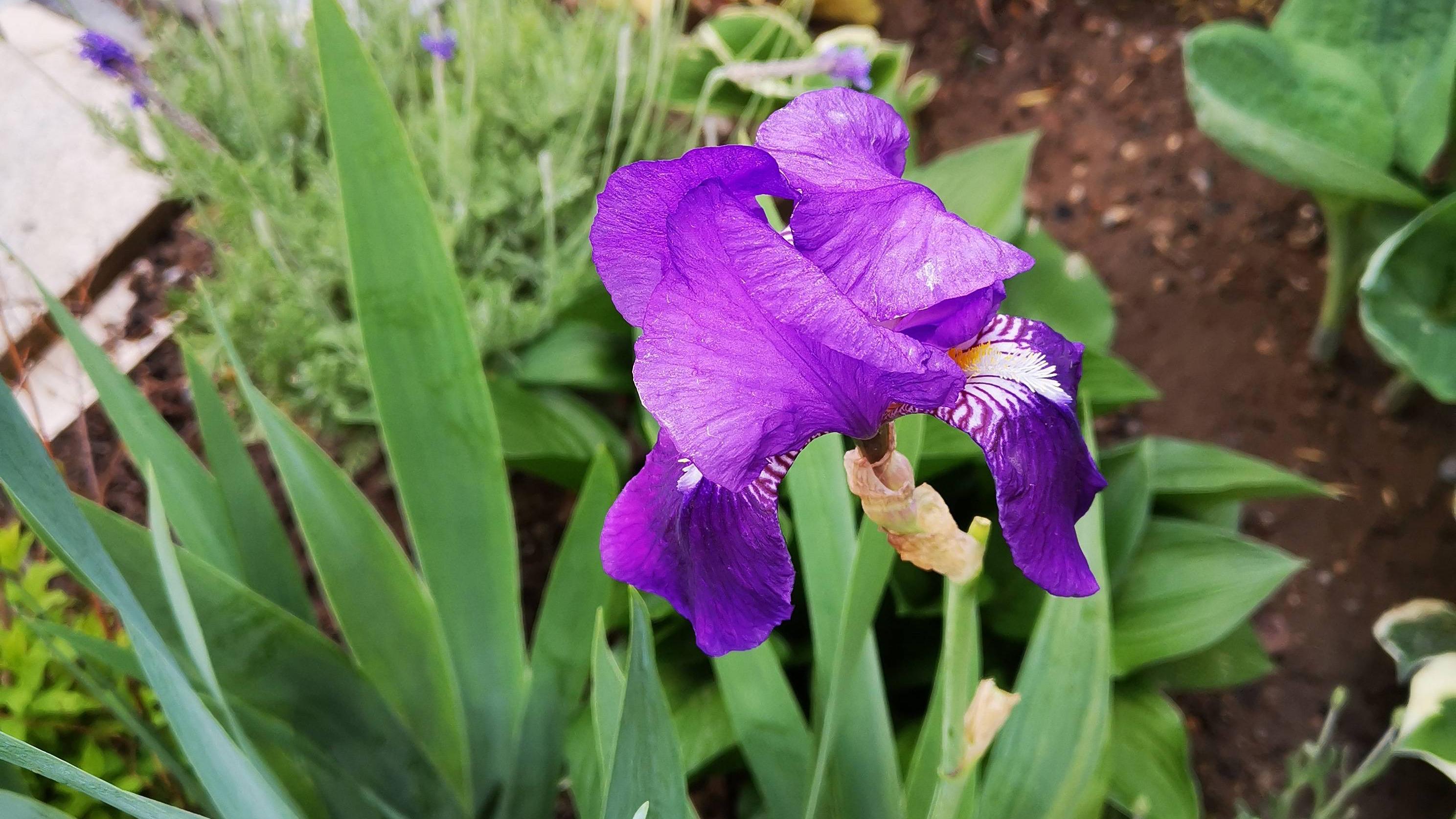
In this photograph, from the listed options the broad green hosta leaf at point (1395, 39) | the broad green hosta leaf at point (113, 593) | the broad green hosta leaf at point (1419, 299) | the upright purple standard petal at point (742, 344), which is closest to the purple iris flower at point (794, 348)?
the upright purple standard petal at point (742, 344)

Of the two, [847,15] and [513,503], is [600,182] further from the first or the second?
[847,15]

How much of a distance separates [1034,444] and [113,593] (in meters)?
0.49

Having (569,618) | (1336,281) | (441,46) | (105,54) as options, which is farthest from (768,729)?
(1336,281)

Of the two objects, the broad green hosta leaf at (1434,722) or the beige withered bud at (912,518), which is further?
the broad green hosta leaf at (1434,722)

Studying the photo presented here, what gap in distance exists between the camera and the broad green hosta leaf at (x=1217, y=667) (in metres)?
1.20

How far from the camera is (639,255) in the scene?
0.52 m

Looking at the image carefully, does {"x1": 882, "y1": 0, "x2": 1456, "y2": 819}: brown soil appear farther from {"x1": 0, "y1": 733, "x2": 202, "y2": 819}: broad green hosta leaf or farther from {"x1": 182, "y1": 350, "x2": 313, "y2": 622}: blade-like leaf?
{"x1": 0, "y1": 733, "x2": 202, "y2": 819}: broad green hosta leaf

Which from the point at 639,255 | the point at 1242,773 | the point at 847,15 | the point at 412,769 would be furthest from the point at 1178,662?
the point at 847,15

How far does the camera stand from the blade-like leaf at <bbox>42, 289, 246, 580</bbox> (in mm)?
779

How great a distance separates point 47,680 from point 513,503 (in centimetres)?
66

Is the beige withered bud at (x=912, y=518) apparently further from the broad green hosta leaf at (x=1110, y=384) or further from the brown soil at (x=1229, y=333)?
the brown soil at (x=1229, y=333)

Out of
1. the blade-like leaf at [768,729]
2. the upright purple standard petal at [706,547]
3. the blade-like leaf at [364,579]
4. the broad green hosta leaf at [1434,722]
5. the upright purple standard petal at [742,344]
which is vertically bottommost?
the broad green hosta leaf at [1434,722]

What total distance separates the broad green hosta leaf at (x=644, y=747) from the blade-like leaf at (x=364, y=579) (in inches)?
Answer: 13.5

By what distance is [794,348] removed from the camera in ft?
1.53
